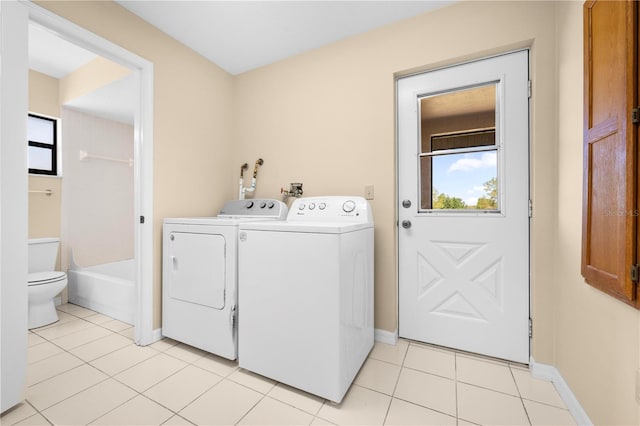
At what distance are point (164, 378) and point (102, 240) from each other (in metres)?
2.49

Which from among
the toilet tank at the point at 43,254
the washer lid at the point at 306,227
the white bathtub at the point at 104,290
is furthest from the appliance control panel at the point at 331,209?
the toilet tank at the point at 43,254

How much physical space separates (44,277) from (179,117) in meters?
1.83

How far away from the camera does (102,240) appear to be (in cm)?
319

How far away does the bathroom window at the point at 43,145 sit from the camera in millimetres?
2830

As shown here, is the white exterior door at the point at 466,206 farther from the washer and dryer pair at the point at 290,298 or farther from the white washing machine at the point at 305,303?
the white washing machine at the point at 305,303

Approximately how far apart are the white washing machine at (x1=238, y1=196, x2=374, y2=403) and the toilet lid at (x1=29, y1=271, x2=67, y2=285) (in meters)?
1.94

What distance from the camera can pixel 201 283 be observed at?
5.81 feet

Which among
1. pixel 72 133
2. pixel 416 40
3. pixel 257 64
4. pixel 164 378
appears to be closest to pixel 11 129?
pixel 164 378

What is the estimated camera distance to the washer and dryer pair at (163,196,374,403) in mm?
1325

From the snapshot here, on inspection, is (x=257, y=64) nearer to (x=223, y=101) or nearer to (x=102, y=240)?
(x=223, y=101)

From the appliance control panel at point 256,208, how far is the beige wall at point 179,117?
19 cm

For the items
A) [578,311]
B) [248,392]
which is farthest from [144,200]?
[578,311]

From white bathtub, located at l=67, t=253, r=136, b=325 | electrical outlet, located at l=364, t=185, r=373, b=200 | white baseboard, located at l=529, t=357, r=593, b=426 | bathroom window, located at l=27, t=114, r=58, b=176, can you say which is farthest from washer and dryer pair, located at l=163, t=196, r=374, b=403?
bathroom window, located at l=27, t=114, r=58, b=176

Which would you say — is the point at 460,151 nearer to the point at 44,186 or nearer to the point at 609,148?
the point at 609,148
